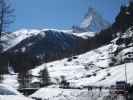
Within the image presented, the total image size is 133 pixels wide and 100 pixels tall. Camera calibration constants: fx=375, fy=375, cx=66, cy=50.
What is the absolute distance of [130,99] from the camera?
23719 mm

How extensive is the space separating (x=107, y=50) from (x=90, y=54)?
9931 mm

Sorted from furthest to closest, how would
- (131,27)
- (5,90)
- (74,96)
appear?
(131,27)
(74,96)
(5,90)

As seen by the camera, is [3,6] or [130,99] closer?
[130,99]

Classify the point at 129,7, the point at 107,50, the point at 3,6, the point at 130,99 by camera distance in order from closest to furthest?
the point at 130,99 < the point at 3,6 < the point at 107,50 < the point at 129,7

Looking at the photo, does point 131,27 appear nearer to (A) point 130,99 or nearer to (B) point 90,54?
(B) point 90,54

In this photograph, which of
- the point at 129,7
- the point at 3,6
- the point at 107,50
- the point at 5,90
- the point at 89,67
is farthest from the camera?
the point at 129,7

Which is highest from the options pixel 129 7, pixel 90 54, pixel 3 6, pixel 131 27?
pixel 129 7

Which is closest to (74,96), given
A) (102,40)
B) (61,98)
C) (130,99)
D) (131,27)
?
(61,98)

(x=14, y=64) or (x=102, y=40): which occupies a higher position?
(x=102, y=40)

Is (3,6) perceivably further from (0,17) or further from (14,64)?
(14,64)

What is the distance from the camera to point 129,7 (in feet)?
643

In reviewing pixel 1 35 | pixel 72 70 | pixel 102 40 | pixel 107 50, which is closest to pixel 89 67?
pixel 72 70

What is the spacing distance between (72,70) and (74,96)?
113 meters

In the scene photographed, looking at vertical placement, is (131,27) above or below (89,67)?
above
